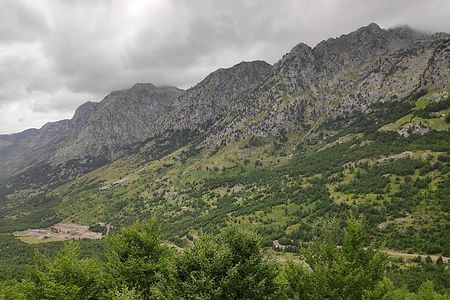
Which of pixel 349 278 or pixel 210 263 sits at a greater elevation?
pixel 210 263

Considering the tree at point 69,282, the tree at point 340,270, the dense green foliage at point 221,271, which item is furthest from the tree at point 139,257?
the tree at point 340,270

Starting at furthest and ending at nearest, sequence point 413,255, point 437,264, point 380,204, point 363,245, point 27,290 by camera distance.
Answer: point 380,204, point 413,255, point 437,264, point 27,290, point 363,245

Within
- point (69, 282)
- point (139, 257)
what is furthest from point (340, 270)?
point (69, 282)

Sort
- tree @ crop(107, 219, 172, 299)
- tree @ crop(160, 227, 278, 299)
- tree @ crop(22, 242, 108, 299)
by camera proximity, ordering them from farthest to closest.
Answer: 1. tree @ crop(107, 219, 172, 299)
2. tree @ crop(22, 242, 108, 299)
3. tree @ crop(160, 227, 278, 299)

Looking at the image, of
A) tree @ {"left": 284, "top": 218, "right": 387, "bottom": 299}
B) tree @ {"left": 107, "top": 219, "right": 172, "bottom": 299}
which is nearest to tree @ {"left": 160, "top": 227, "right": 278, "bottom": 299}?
tree @ {"left": 284, "top": 218, "right": 387, "bottom": 299}

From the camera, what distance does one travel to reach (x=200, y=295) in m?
25.8

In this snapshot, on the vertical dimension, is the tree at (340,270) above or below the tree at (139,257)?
below

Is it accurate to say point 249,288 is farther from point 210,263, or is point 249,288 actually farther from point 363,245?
point 363,245

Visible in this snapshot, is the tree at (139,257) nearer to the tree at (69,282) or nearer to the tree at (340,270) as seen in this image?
the tree at (69,282)

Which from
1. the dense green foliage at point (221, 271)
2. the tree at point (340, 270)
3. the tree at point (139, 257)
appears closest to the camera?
the dense green foliage at point (221, 271)

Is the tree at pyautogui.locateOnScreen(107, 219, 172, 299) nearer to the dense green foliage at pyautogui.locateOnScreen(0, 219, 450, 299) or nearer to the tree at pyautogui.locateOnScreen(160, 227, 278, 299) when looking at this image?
the dense green foliage at pyautogui.locateOnScreen(0, 219, 450, 299)

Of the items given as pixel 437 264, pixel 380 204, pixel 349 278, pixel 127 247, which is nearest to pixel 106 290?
pixel 127 247

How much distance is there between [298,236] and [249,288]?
171 m

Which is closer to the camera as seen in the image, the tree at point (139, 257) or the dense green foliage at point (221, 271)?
the dense green foliage at point (221, 271)
